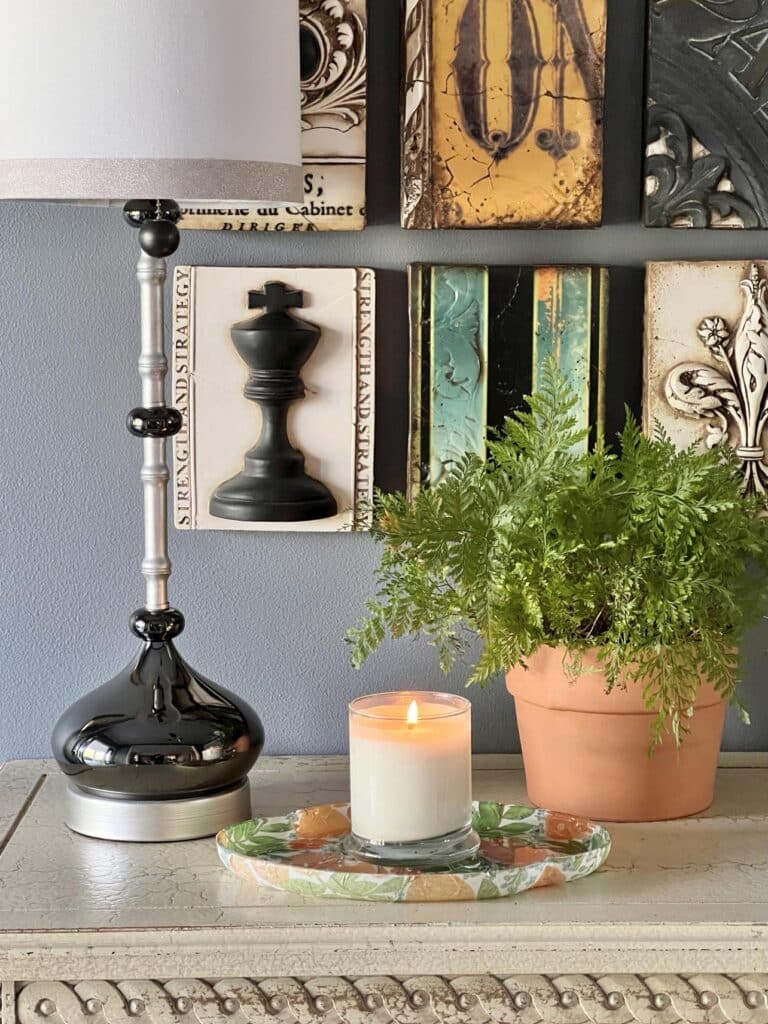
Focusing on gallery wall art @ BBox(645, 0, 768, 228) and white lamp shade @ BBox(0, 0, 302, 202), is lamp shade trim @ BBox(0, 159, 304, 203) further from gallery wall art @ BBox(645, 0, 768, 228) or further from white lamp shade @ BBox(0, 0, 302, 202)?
gallery wall art @ BBox(645, 0, 768, 228)

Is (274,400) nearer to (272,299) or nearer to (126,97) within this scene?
(272,299)

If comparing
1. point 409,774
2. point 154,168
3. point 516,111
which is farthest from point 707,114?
point 409,774

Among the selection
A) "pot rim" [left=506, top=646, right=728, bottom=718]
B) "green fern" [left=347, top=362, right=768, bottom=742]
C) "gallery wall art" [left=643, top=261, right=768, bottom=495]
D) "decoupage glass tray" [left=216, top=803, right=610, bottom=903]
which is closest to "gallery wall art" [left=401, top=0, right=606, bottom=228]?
"gallery wall art" [left=643, top=261, right=768, bottom=495]

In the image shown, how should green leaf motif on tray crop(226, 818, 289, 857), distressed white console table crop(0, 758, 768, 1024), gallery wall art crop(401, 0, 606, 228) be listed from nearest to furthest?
distressed white console table crop(0, 758, 768, 1024)
green leaf motif on tray crop(226, 818, 289, 857)
gallery wall art crop(401, 0, 606, 228)

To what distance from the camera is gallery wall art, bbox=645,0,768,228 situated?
3.74 feet

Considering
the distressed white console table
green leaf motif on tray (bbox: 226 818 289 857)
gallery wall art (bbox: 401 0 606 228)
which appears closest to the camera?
the distressed white console table

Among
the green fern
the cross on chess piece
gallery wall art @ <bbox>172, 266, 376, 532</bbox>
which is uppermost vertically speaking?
the cross on chess piece

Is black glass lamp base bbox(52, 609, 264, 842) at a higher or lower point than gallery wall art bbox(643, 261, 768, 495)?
lower

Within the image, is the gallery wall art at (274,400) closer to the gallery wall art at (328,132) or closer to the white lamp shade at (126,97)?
the gallery wall art at (328,132)

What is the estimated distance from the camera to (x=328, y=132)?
3.76ft

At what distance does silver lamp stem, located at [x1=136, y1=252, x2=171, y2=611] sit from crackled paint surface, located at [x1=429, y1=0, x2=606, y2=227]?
0.29 m

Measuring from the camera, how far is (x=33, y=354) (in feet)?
3.87

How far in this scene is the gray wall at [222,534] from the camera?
117cm

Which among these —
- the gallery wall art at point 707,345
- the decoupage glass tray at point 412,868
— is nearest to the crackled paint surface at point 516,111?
the gallery wall art at point 707,345
